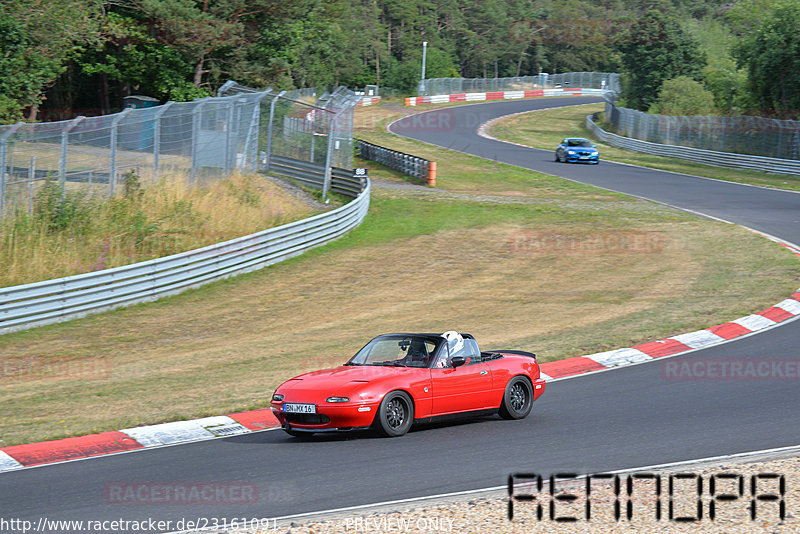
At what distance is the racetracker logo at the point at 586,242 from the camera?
80.6 feet

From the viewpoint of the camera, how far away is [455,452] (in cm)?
871

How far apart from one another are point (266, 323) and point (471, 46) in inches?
4593

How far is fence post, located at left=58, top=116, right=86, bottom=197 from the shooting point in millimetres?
18609

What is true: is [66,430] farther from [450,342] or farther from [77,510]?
[450,342]

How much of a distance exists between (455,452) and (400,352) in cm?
185

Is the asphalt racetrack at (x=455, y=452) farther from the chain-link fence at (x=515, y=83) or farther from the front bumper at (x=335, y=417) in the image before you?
the chain-link fence at (x=515, y=83)

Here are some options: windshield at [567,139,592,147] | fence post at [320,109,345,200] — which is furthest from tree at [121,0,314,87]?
windshield at [567,139,592,147]

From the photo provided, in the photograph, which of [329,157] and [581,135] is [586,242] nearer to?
[329,157]

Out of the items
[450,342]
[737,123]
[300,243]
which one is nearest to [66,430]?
[450,342]

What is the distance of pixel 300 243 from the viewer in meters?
23.9

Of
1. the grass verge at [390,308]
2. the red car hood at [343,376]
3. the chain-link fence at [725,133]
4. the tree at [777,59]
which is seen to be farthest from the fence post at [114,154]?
the tree at [777,59]

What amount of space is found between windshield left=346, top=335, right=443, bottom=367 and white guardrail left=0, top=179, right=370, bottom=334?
8.60m

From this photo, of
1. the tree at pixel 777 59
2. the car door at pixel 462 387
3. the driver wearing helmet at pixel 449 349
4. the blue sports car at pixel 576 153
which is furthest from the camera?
the tree at pixel 777 59

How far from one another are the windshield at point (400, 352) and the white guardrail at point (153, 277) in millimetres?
8604
